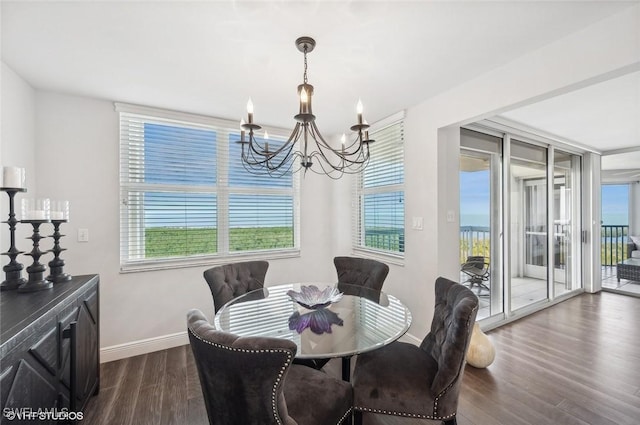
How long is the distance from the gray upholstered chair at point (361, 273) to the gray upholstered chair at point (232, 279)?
81cm

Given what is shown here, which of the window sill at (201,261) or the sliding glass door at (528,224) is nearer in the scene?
the window sill at (201,261)

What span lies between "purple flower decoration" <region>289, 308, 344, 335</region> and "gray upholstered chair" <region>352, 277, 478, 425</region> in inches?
11.1

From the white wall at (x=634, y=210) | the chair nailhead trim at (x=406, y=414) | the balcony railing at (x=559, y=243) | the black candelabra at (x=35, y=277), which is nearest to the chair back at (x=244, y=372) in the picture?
the chair nailhead trim at (x=406, y=414)

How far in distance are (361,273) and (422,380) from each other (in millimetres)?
1320

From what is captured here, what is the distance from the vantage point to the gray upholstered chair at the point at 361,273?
2.61 meters

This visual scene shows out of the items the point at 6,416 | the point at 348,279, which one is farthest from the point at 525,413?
the point at 6,416

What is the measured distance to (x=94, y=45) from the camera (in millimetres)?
1828

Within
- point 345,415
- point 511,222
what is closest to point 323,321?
point 345,415

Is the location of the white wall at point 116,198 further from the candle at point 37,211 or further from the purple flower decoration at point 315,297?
the purple flower decoration at point 315,297

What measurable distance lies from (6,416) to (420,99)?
11.0ft

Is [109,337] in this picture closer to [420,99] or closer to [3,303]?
[3,303]

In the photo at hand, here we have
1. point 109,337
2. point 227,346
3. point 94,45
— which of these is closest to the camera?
point 227,346

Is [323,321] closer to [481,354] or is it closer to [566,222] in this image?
[481,354]

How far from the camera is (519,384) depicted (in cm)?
225
